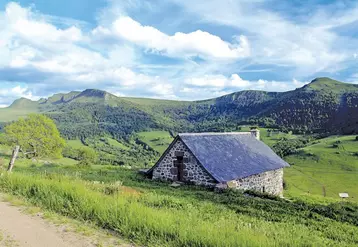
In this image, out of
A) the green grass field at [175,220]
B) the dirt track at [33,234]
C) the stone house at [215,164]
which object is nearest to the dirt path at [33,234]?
the dirt track at [33,234]

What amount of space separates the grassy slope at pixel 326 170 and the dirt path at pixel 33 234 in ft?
124

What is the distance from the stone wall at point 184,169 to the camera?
20906 mm

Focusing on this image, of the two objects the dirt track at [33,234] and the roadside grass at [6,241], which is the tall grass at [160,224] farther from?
the roadside grass at [6,241]

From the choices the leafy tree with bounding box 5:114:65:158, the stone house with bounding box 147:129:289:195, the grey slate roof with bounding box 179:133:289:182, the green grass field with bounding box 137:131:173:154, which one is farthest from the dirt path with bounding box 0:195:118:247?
A: the green grass field with bounding box 137:131:173:154

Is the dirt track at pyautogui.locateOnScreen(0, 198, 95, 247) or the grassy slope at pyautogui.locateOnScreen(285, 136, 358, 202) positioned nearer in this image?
the dirt track at pyautogui.locateOnScreen(0, 198, 95, 247)

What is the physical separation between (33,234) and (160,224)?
265 centimetres

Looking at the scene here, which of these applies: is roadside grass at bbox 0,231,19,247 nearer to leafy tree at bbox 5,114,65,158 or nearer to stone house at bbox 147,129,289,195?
stone house at bbox 147,129,289,195

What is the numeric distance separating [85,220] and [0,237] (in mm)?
1880

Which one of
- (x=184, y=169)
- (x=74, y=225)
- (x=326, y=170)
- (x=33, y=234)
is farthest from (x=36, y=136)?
(x=326, y=170)

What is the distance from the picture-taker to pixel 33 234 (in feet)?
21.8

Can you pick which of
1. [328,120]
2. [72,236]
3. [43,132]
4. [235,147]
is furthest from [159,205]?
[328,120]

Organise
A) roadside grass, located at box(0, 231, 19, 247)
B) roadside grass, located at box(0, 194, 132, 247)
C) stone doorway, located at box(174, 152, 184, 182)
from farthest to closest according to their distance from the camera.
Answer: stone doorway, located at box(174, 152, 184, 182)
roadside grass, located at box(0, 194, 132, 247)
roadside grass, located at box(0, 231, 19, 247)

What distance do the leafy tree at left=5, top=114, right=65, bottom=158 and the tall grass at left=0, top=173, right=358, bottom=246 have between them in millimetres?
40753

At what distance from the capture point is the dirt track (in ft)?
20.1
